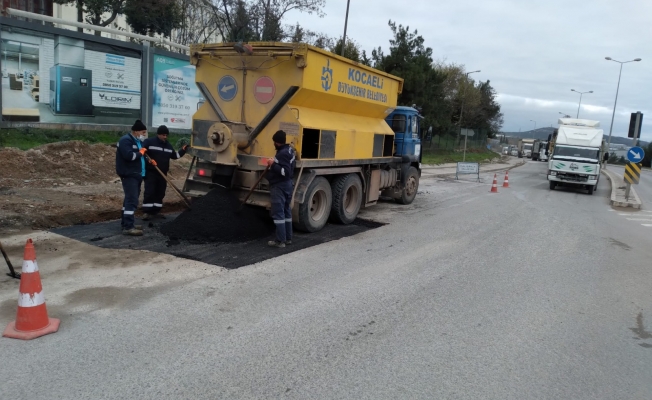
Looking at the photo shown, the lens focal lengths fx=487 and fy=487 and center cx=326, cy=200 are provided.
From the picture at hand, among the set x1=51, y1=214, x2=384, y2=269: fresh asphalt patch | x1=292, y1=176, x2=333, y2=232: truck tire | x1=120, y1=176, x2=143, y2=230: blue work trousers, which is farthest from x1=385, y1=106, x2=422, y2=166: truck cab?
x1=120, y1=176, x2=143, y2=230: blue work trousers

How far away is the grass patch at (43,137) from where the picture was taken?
1316cm

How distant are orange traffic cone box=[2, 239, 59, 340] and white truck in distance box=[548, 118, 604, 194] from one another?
20125 mm

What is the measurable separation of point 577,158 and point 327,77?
1533 cm

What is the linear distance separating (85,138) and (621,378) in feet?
50.3

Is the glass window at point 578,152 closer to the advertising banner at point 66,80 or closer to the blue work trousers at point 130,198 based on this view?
the advertising banner at point 66,80

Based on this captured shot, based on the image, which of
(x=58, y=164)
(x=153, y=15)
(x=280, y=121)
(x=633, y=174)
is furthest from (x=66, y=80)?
(x=633, y=174)

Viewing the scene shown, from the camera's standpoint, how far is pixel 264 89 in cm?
827

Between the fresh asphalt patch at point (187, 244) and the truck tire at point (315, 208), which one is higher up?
the truck tire at point (315, 208)

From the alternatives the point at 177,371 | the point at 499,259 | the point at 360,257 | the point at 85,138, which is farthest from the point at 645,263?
the point at 85,138

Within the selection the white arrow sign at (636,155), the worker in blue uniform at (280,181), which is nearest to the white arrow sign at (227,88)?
the worker in blue uniform at (280,181)

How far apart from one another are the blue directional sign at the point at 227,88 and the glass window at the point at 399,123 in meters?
5.34

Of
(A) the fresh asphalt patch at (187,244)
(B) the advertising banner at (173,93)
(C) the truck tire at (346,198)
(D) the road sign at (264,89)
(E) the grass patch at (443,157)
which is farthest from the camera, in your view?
(E) the grass patch at (443,157)

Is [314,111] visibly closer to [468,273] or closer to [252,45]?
[252,45]

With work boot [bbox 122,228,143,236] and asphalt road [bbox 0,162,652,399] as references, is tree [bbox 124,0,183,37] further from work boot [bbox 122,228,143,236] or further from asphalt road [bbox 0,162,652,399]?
asphalt road [bbox 0,162,652,399]
